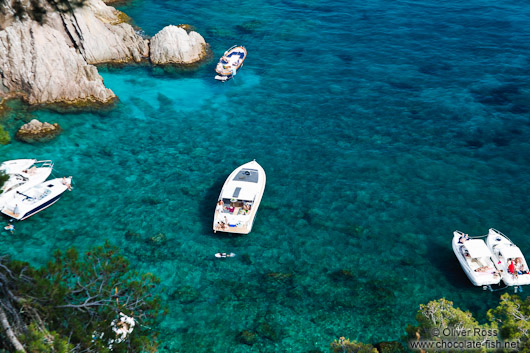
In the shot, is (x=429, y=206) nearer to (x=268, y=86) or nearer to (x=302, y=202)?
(x=302, y=202)

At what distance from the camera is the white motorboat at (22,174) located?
39.5 m

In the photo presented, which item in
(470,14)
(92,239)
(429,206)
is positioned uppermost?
(470,14)

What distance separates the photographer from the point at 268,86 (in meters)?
59.4

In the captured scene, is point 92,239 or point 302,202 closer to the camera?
point 92,239

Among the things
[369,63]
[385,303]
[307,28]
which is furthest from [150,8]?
[385,303]

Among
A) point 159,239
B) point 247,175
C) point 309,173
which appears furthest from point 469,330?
point 309,173

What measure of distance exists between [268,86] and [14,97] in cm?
3120

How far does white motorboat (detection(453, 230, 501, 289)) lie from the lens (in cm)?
3294

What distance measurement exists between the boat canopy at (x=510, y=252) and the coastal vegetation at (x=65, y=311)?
27.5m

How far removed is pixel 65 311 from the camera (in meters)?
19.0

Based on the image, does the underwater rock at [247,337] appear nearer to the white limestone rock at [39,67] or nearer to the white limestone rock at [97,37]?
the white limestone rock at [39,67]

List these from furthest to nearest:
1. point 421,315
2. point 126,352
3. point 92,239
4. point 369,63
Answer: point 369,63 → point 92,239 → point 421,315 → point 126,352

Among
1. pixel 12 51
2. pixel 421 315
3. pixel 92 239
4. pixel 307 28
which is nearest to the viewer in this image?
pixel 421 315

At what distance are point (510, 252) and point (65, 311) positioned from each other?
3188cm
